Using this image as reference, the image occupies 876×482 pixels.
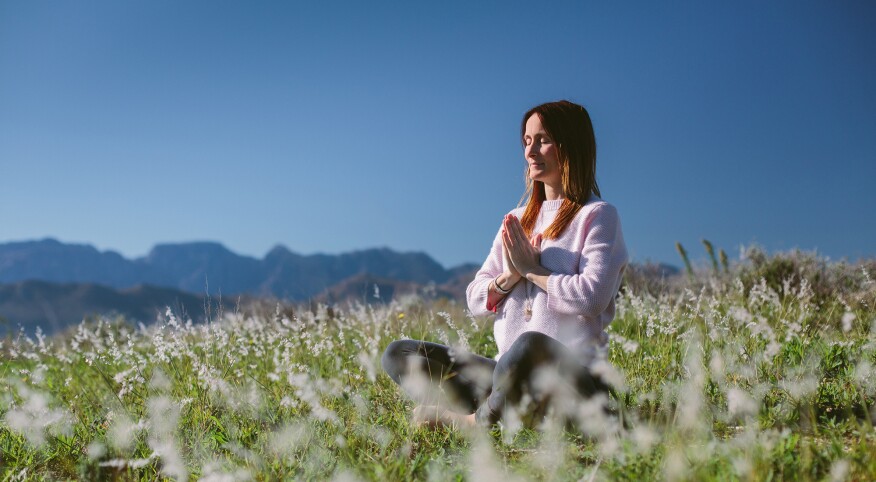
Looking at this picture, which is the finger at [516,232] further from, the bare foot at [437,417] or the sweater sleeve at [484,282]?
the bare foot at [437,417]

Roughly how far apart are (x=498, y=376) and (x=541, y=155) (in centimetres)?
124

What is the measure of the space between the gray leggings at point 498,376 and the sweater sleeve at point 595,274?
0.76 feet

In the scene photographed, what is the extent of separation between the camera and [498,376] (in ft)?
10.2

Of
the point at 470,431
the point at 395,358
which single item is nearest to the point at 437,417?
the point at 470,431

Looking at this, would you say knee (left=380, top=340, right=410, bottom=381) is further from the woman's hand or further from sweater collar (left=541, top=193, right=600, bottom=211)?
sweater collar (left=541, top=193, right=600, bottom=211)

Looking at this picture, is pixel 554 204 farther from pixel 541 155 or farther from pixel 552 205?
pixel 541 155

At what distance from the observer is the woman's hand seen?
3.28 metres

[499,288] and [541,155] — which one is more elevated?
[541,155]

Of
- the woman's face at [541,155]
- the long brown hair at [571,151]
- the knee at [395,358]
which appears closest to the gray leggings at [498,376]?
the knee at [395,358]

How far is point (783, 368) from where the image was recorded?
4129 mm

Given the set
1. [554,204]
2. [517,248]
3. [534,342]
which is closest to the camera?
[534,342]

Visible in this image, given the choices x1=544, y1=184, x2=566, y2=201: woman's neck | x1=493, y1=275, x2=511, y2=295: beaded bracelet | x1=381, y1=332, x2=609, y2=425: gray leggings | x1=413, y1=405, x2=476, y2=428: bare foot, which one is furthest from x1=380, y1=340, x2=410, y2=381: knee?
x1=544, y1=184, x2=566, y2=201: woman's neck

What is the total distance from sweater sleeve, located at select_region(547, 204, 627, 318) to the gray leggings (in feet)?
0.76

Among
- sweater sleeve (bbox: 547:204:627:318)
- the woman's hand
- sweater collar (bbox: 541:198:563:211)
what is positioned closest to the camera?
sweater sleeve (bbox: 547:204:627:318)
